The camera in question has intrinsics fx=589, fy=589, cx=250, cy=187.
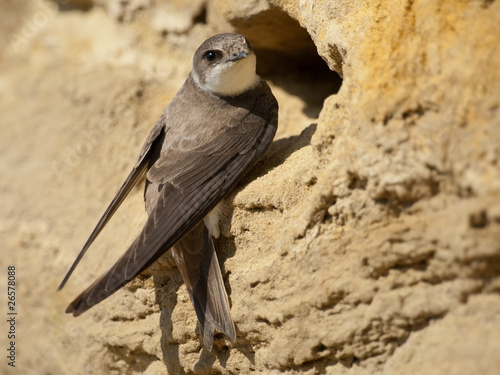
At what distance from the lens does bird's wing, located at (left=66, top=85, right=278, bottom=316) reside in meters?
1.83

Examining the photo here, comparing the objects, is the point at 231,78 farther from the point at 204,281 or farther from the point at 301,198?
the point at 204,281

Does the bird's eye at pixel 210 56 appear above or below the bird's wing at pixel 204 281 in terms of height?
above

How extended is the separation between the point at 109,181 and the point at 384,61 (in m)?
1.59

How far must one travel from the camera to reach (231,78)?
237 cm

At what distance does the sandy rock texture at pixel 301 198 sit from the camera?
138cm

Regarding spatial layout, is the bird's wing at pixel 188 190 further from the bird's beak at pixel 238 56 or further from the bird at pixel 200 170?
the bird's beak at pixel 238 56

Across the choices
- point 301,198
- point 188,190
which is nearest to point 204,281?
point 188,190

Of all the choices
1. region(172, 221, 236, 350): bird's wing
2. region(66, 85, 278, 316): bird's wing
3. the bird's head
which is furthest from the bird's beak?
region(172, 221, 236, 350): bird's wing

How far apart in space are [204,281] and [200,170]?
1.29 feet

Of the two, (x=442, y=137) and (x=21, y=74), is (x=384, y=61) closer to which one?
(x=442, y=137)

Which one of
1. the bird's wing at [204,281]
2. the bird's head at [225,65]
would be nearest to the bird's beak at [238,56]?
the bird's head at [225,65]

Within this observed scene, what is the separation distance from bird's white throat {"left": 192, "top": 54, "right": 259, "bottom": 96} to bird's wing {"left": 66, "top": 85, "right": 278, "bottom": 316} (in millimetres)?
125

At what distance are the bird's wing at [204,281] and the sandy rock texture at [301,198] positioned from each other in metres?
0.04

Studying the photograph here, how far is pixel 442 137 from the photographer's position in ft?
4.51
